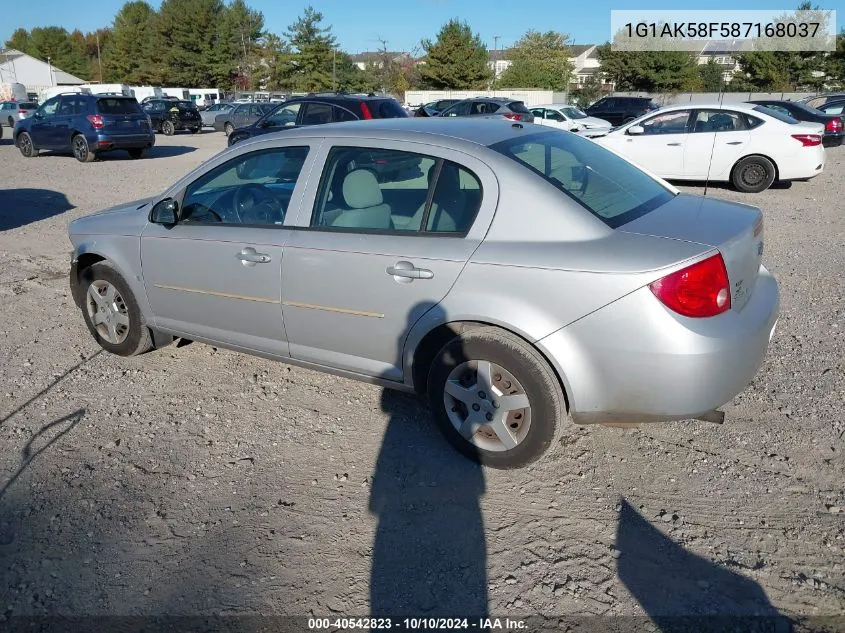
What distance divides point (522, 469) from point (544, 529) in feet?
1.61

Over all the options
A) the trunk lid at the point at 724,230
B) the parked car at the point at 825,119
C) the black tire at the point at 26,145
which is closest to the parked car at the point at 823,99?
the parked car at the point at 825,119

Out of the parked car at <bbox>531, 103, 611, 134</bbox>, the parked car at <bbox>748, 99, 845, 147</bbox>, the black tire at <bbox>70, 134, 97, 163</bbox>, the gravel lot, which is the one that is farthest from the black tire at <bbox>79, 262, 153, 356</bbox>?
the parked car at <bbox>531, 103, 611, 134</bbox>

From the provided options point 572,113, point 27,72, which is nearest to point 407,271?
point 572,113

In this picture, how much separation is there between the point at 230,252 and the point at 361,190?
2.85 feet

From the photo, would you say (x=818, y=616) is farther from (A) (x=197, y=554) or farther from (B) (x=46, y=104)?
(B) (x=46, y=104)

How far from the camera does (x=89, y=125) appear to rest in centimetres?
1812

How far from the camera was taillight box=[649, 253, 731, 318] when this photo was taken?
2.93 m

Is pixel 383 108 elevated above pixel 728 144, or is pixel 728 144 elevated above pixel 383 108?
pixel 383 108

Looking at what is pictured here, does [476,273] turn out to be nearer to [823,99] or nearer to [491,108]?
[491,108]

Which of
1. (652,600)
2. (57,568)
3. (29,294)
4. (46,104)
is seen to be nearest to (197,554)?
(57,568)

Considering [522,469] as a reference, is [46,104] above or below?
above

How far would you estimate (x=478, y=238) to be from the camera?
3320mm

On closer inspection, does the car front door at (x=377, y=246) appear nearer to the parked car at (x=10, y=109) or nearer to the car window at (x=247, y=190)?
the car window at (x=247, y=190)

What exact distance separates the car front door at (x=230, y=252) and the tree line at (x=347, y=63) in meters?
50.7
